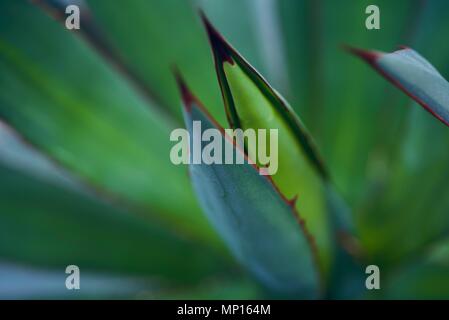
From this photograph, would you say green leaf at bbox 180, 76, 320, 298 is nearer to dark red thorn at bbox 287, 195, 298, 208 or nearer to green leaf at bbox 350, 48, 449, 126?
dark red thorn at bbox 287, 195, 298, 208

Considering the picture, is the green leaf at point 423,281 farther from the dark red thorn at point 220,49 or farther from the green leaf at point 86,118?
the dark red thorn at point 220,49

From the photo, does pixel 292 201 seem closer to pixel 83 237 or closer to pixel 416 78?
pixel 416 78

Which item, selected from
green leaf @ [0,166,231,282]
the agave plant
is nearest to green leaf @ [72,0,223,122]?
the agave plant

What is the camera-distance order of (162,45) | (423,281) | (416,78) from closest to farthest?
(416,78), (423,281), (162,45)

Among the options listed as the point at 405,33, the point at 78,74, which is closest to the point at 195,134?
the point at 78,74

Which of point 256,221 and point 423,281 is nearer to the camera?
point 256,221

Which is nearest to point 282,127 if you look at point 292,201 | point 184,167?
point 292,201

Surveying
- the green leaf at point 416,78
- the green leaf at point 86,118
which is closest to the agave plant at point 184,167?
the green leaf at point 86,118
